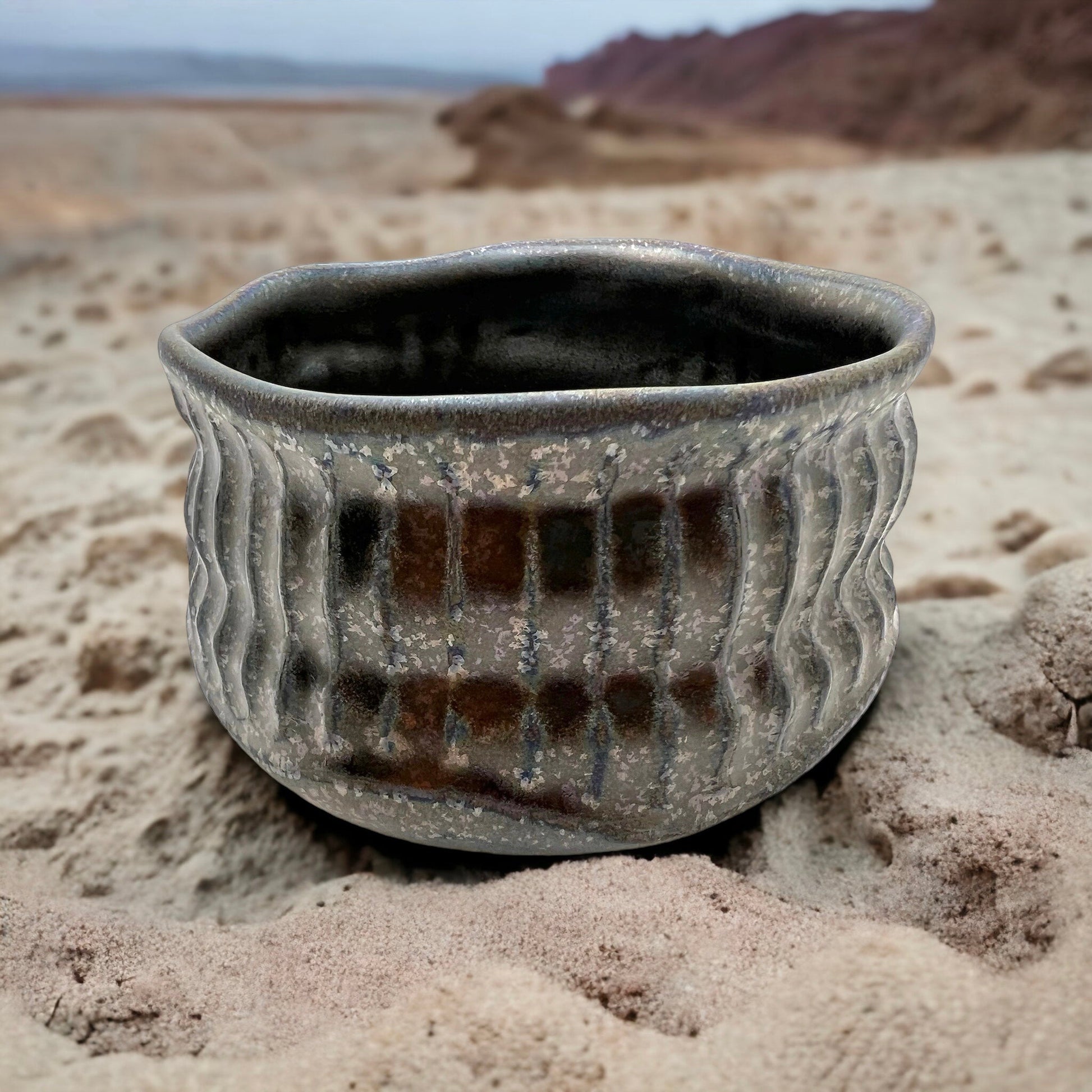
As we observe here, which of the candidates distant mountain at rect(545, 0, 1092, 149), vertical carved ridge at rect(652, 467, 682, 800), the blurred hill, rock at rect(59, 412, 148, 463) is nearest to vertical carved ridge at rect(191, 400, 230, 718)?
vertical carved ridge at rect(652, 467, 682, 800)

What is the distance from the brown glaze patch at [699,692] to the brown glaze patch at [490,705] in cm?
10

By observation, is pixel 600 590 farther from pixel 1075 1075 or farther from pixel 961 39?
pixel 961 39

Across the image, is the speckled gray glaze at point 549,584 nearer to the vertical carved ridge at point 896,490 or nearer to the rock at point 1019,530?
the vertical carved ridge at point 896,490

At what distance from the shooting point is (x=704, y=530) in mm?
746

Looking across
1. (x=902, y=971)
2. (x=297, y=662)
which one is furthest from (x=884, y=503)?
(x=297, y=662)

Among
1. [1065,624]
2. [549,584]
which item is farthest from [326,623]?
[1065,624]

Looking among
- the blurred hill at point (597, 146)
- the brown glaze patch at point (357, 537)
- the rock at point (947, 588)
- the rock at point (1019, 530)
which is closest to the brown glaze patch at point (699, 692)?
the brown glaze patch at point (357, 537)

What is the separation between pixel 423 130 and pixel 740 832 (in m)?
3.40

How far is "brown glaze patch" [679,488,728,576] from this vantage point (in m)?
0.74

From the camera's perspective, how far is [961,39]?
14.1 feet

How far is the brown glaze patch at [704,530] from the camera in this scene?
74 cm

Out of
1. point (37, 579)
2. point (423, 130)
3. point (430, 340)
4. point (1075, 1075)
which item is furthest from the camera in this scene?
point (423, 130)

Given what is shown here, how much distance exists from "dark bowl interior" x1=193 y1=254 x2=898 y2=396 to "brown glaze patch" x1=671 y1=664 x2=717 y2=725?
0.33m

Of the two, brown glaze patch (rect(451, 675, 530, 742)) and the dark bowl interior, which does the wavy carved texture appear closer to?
brown glaze patch (rect(451, 675, 530, 742))
